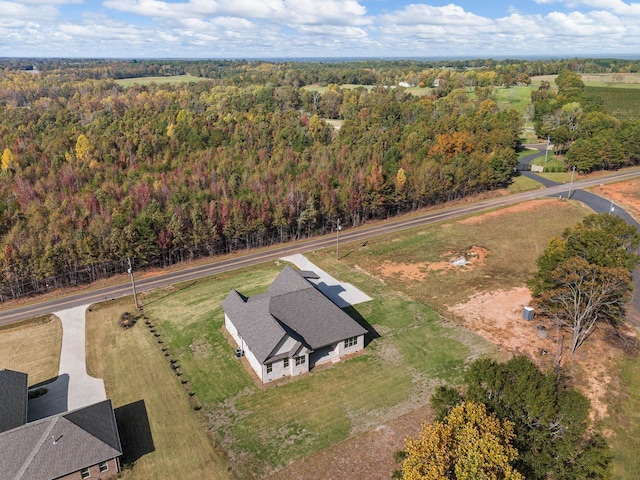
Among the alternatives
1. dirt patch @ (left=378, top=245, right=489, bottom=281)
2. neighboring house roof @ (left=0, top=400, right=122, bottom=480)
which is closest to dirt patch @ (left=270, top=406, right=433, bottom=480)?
neighboring house roof @ (left=0, top=400, right=122, bottom=480)

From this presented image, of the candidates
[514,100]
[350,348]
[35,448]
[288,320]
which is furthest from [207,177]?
[514,100]

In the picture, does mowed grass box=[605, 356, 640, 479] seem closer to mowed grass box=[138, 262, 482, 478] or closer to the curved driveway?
the curved driveway

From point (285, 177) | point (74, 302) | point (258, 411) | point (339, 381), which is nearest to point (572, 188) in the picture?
point (285, 177)

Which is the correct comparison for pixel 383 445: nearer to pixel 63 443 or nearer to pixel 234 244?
pixel 63 443

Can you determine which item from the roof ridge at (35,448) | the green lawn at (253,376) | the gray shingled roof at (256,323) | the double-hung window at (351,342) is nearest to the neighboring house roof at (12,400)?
the roof ridge at (35,448)

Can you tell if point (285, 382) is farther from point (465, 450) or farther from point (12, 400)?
point (12, 400)

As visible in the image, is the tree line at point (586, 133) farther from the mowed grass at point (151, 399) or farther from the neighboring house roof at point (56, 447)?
the neighboring house roof at point (56, 447)
